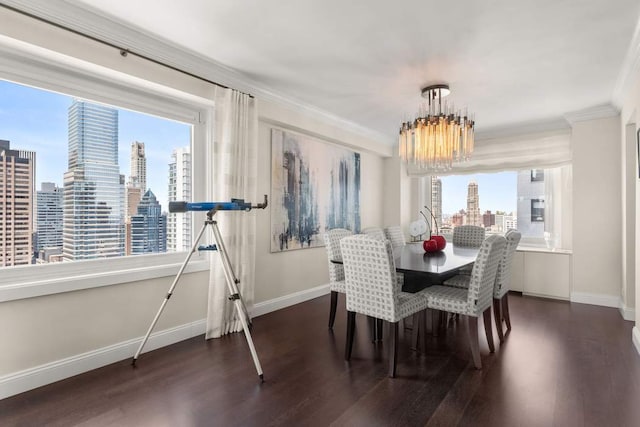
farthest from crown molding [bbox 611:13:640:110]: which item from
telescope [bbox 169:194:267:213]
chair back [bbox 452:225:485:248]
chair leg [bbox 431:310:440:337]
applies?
telescope [bbox 169:194:267:213]

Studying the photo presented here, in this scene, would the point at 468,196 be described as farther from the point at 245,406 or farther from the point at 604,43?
the point at 245,406

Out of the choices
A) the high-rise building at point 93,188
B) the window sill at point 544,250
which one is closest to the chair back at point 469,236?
the window sill at point 544,250

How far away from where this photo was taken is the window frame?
214 centimetres

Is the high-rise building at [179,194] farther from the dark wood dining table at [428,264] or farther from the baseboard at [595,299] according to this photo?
the baseboard at [595,299]

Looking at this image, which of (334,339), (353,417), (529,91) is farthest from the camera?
(529,91)

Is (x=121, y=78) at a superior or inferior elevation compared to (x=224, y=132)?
superior

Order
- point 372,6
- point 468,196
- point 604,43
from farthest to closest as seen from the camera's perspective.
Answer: point 468,196
point 604,43
point 372,6

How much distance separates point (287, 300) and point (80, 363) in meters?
2.11

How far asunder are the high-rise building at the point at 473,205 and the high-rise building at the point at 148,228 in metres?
4.73

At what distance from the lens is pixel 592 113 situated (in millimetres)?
4031

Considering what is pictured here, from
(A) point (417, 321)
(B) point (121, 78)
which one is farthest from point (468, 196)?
(B) point (121, 78)

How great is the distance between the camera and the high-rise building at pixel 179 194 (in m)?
3.04

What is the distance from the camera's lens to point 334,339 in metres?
2.99

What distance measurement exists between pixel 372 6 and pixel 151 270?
2.55 metres
